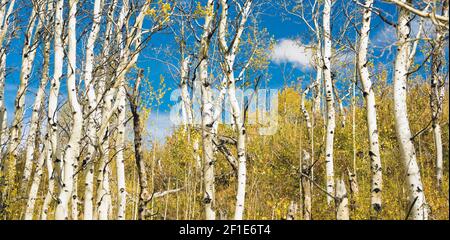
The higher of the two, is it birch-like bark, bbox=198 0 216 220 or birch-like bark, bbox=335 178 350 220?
birch-like bark, bbox=198 0 216 220

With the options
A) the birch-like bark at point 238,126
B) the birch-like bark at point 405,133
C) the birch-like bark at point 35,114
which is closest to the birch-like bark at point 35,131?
the birch-like bark at point 35,114

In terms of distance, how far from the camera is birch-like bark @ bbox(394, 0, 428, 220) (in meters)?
5.34

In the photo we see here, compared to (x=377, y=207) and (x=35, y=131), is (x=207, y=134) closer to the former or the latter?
(x=377, y=207)

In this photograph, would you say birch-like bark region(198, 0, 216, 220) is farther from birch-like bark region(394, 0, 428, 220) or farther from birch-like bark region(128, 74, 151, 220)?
birch-like bark region(394, 0, 428, 220)

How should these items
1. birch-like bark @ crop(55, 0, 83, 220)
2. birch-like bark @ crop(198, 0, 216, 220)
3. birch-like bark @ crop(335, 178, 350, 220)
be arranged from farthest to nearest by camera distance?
birch-like bark @ crop(198, 0, 216, 220), birch-like bark @ crop(335, 178, 350, 220), birch-like bark @ crop(55, 0, 83, 220)

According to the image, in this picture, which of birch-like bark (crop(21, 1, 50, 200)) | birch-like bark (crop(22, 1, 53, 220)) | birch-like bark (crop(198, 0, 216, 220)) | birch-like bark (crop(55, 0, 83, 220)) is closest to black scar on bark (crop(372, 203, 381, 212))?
birch-like bark (crop(198, 0, 216, 220))

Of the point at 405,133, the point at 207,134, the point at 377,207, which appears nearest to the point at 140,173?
the point at 207,134

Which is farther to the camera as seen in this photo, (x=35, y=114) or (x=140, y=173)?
(x=35, y=114)

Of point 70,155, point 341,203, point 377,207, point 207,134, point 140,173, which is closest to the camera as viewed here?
point 70,155

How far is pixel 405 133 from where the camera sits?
5617mm

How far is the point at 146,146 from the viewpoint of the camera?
16812mm
